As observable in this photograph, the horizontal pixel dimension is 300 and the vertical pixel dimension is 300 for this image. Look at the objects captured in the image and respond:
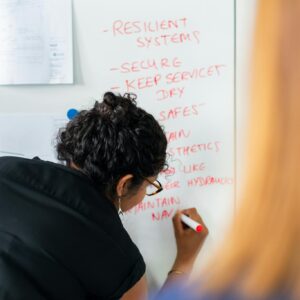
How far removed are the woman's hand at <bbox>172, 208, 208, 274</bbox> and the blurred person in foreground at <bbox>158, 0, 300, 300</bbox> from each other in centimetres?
51

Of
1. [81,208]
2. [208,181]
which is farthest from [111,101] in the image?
[208,181]

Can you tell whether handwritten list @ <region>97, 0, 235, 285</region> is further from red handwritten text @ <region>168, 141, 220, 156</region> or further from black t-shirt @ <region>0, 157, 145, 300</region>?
black t-shirt @ <region>0, 157, 145, 300</region>

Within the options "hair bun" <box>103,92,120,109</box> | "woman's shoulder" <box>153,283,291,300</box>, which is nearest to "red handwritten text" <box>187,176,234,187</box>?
"hair bun" <box>103,92,120,109</box>

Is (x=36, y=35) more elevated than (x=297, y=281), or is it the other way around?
(x=36, y=35)

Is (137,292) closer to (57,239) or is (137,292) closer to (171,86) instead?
(57,239)

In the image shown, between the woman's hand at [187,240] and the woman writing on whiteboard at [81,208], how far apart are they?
227mm

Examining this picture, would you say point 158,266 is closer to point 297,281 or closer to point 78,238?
point 78,238

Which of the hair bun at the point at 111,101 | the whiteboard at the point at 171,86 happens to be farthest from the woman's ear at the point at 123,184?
the whiteboard at the point at 171,86

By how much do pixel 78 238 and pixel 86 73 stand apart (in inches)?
18.4

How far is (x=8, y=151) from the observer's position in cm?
103

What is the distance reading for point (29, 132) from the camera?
3.32 feet

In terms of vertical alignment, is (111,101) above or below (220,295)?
above

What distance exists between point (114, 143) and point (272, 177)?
0.34 m

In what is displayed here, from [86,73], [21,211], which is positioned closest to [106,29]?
[86,73]
